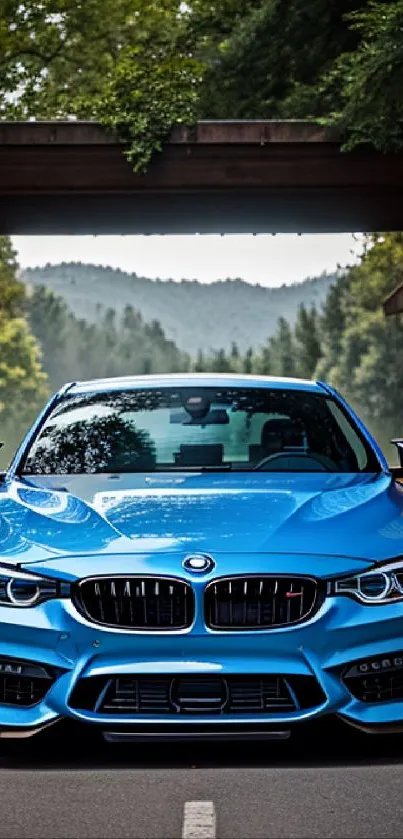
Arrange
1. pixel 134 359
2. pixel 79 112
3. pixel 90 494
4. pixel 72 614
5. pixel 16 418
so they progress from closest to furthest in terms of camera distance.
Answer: pixel 72 614 < pixel 90 494 < pixel 79 112 < pixel 16 418 < pixel 134 359

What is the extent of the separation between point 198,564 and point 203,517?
38cm

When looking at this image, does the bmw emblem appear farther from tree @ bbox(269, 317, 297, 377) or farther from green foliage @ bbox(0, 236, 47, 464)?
tree @ bbox(269, 317, 297, 377)

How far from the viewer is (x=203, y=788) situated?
17.9 feet

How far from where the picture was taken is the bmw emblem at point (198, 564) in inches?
215

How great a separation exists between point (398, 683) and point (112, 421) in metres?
2.44

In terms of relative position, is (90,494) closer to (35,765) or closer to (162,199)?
(35,765)

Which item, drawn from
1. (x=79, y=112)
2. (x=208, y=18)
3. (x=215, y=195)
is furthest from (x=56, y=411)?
(x=208, y=18)

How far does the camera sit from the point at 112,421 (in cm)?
759

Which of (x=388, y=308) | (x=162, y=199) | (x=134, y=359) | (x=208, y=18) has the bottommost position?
(x=134, y=359)

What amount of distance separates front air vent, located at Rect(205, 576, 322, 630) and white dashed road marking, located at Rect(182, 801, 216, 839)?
56 cm

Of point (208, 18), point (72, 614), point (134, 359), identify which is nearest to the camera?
point (72, 614)

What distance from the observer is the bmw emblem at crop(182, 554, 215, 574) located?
5.46 m

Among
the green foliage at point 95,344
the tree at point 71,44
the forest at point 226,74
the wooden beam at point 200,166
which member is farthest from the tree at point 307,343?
the wooden beam at point 200,166

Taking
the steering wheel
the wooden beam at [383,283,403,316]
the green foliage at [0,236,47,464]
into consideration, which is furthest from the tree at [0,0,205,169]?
the green foliage at [0,236,47,464]
